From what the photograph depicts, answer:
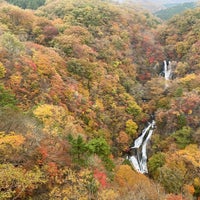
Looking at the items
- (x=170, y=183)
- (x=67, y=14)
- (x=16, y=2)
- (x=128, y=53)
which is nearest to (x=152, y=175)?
(x=170, y=183)

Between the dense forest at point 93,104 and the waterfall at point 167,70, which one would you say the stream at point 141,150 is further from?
the waterfall at point 167,70

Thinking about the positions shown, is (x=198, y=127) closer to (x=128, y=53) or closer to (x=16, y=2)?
(x=128, y=53)

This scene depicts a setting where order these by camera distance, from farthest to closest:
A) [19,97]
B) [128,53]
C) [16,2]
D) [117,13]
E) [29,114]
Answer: [16,2] → [117,13] → [128,53] → [19,97] → [29,114]

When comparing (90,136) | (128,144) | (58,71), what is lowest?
(128,144)

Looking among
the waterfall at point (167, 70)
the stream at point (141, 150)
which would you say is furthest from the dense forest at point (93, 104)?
the waterfall at point (167, 70)

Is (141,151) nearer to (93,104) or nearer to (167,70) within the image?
(93,104)

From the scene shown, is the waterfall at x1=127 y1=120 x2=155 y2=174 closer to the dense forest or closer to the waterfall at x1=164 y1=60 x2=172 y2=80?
the dense forest

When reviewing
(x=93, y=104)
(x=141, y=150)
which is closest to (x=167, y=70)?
(x=141, y=150)
